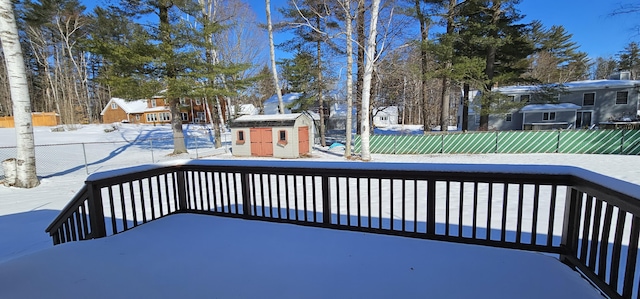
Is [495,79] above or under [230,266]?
above

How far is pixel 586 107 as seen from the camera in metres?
20.5

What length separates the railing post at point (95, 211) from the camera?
2.72 meters

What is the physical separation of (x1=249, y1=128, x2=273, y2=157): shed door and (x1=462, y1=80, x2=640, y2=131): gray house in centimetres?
1485

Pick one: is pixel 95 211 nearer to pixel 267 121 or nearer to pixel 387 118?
pixel 267 121

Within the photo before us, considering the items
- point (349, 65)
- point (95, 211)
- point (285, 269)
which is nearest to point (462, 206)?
point (285, 269)

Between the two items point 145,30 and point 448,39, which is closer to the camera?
point 145,30

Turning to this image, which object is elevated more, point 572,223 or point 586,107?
point 586,107

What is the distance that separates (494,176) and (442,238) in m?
0.74

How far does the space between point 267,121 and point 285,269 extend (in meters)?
11.6

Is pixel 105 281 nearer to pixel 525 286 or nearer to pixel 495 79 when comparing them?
pixel 525 286

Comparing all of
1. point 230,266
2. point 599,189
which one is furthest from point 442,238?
point 230,266

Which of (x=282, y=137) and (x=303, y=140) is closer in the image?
(x=282, y=137)

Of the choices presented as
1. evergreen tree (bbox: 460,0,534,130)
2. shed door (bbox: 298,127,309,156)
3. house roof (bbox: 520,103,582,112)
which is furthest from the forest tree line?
house roof (bbox: 520,103,582,112)

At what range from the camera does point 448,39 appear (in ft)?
41.8
